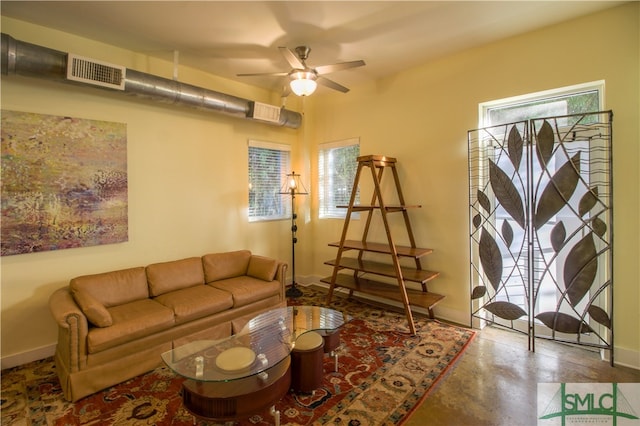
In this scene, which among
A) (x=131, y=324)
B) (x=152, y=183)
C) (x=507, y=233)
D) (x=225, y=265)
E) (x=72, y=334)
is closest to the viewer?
(x=72, y=334)

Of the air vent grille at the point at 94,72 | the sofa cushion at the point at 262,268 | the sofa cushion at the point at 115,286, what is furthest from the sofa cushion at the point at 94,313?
the air vent grille at the point at 94,72

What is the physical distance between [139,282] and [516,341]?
374 centimetres

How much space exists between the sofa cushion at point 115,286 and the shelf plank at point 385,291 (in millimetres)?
2175

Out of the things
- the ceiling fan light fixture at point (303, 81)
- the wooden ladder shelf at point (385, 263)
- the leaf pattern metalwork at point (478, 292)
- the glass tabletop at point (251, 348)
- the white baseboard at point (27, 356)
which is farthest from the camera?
the wooden ladder shelf at point (385, 263)

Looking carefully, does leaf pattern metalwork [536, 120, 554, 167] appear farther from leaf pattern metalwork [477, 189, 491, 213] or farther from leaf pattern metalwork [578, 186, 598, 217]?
leaf pattern metalwork [477, 189, 491, 213]

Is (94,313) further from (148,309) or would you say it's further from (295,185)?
(295,185)

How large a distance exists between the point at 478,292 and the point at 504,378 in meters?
0.97

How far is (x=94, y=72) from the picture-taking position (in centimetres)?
275

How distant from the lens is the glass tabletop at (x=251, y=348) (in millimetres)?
1903

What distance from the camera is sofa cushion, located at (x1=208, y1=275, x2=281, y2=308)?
324 centimetres

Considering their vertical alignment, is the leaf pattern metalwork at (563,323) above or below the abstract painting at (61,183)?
below

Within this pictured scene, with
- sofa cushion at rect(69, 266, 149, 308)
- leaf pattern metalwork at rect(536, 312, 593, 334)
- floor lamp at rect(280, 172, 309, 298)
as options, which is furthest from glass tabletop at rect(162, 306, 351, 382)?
leaf pattern metalwork at rect(536, 312, 593, 334)

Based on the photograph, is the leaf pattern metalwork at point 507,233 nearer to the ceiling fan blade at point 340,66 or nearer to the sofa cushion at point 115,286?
the ceiling fan blade at point 340,66

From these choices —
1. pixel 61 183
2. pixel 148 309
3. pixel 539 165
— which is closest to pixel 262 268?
pixel 148 309
